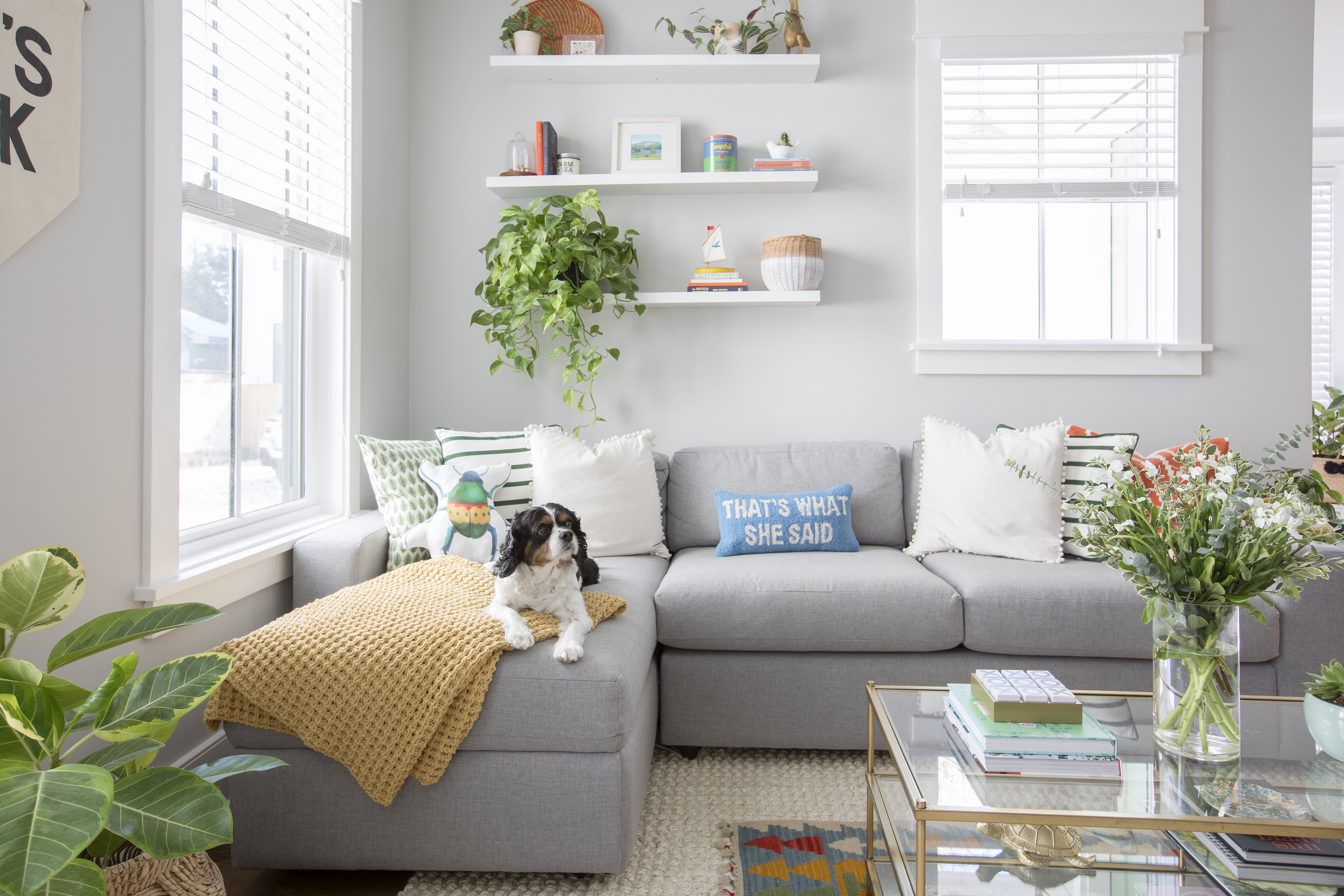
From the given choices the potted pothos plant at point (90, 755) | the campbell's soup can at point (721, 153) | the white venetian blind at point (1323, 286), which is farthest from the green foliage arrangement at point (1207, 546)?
the white venetian blind at point (1323, 286)

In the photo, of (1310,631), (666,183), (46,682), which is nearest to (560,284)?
(666,183)

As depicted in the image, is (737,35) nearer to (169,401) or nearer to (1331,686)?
(169,401)

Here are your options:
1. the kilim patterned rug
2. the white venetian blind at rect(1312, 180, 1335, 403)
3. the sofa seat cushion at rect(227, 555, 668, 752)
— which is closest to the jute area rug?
the kilim patterned rug

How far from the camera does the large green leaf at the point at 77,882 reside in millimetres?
823

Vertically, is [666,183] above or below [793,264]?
above

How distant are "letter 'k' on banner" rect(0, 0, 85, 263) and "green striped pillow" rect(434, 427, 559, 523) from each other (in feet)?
4.24

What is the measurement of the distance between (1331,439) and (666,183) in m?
3.46

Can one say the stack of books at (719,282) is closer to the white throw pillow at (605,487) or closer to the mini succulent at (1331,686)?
the white throw pillow at (605,487)

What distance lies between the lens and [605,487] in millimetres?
2535

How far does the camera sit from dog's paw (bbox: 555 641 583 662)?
5.06ft

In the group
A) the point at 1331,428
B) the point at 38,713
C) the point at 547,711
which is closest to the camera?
the point at 38,713

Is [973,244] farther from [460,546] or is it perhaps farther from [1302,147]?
[460,546]

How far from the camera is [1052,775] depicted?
122 cm

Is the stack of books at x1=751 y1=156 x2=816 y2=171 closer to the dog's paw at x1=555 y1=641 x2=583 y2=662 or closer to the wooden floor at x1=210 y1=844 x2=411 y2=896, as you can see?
the dog's paw at x1=555 y1=641 x2=583 y2=662
